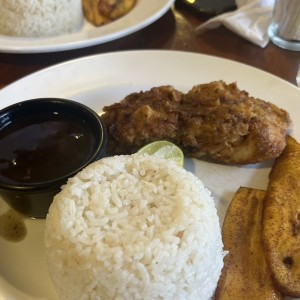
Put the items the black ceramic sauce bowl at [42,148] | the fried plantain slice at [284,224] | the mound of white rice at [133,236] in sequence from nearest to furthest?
the mound of white rice at [133,236], the fried plantain slice at [284,224], the black ceramic sauce bowl at [42,148]

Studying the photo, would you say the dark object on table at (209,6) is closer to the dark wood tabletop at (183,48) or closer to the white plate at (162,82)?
the dark wood tabletop at (183,48)

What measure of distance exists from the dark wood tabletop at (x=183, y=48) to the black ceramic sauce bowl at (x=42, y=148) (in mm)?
723

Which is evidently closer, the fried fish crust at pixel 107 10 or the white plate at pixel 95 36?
the white plate at pixel 95 36

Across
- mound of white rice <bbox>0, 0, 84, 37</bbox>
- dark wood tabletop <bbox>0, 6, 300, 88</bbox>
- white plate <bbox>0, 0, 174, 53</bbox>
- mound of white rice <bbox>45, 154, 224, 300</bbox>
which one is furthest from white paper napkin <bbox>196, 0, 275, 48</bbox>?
mound of white rice <bbox>45, 154, 224, 300</bbox>

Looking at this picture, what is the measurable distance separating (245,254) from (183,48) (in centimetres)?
165

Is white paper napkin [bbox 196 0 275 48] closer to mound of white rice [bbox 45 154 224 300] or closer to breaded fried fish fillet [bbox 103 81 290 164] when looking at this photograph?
breaded fried fish fillet [bbox 103 81 290 164]

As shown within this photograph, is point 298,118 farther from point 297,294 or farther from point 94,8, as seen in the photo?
point 94,8

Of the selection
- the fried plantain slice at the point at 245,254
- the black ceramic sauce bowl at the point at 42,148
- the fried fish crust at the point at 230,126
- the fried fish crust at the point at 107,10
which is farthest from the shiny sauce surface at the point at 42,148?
the fried fish crust at the point at 107,10

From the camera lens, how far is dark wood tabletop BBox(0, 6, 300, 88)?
2.65 metres

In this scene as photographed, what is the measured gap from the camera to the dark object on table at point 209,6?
314 cm

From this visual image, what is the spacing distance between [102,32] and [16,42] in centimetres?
52

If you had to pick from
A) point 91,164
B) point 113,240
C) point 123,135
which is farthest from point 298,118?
point 113,240

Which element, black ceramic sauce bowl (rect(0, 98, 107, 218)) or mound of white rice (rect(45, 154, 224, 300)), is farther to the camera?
black ceramic sauce bowl (rect(0, 98, 107, 218))

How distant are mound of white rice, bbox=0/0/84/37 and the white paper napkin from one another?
3.09 ft
